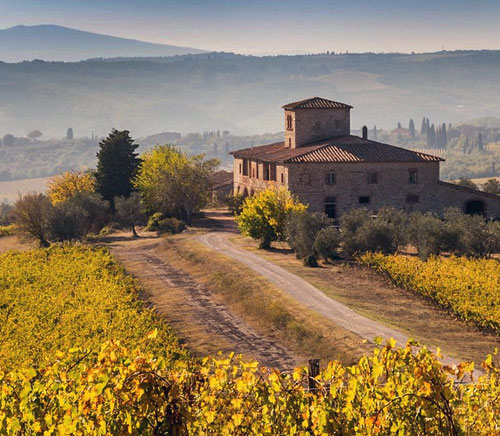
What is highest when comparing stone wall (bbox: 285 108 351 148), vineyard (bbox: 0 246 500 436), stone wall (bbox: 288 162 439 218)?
stone wall (bbox: 285 108 351 148)

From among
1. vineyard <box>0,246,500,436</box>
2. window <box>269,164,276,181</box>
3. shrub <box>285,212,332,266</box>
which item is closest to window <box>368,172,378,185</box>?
window <box>269,164,276,181</box>

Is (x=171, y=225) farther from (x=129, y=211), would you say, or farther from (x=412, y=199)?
(x=412, y=199)

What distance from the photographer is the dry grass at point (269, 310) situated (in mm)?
38062

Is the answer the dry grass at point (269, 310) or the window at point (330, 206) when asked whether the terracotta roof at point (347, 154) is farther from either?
the dry grass at point (269, 310)

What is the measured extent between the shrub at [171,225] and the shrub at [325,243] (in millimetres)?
22078

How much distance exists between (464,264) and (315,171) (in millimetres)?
28090

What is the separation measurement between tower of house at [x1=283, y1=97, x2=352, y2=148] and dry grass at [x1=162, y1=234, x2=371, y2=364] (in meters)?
27.9

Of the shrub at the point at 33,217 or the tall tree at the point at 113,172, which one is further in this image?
the tall tree at the point at 113,172

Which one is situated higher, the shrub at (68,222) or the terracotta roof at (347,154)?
the terracotta roof at (347,154)

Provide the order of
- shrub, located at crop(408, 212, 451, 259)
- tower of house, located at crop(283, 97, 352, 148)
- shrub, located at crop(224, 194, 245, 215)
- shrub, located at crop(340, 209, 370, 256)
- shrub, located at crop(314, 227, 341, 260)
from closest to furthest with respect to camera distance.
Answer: shrub, located at crop(314, 227, 341, 260) < shrub, located at crop(408, 212, 451, 259) < shrub, located at crop(340, 209, 370, 256) < tower of house, located at crop(283, 97, 352, 148) < shrub, located at crop(224, 194, 245, 215)

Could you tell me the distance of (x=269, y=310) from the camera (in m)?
44.9

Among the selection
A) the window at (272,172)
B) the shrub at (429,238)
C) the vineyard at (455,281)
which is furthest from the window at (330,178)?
the vineyard at (455,281)

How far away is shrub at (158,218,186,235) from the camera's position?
79000mm

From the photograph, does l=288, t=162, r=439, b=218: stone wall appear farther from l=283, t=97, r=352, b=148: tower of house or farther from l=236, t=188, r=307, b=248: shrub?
l=236, t=188, r=307, b=248: shrub
